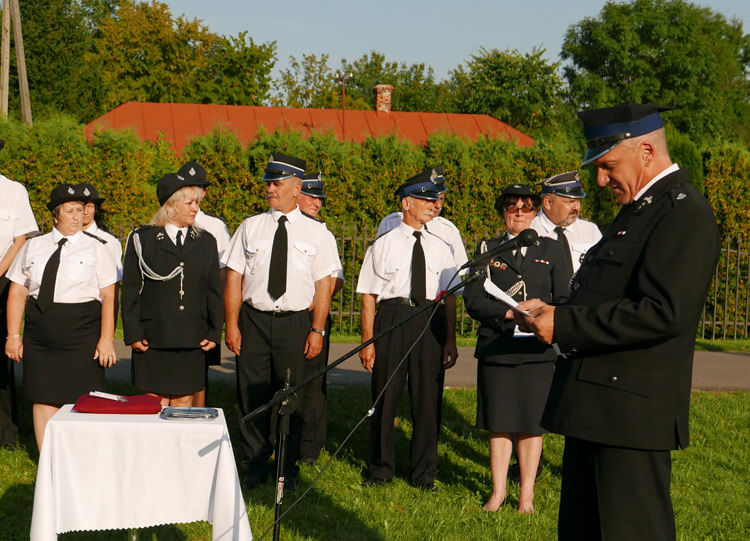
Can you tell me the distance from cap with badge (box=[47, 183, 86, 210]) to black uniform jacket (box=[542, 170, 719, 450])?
171 inches

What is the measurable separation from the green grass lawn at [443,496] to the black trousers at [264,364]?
1.06 feet

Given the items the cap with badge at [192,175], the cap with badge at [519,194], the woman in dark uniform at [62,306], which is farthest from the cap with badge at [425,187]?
the woman in dark uniform at [62,306]

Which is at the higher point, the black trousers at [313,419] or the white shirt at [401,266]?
the white shirt at [401,266]

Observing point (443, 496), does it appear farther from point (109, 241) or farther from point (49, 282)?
point (49, 282)

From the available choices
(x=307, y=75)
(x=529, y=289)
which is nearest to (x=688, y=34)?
(x=307, y=75)

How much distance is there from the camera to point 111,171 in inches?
542

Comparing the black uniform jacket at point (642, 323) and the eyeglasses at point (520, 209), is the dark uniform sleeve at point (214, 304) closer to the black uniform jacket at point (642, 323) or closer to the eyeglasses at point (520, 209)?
the eyeglasses at point (520, 209)

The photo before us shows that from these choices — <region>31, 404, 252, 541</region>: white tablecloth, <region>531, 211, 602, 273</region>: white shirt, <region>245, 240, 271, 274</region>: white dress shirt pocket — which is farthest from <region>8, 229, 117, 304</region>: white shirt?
<region>531, 211, 602, 273</region>: white shirt

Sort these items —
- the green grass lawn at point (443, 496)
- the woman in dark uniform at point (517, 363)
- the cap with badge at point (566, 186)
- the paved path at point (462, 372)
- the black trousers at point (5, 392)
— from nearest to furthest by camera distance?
the green grass lawn at point (443, 496) < the woman in dark uniform at point (517, 363) < the cap with badge at point (566, 186) < the black trousers at point (5, 392) < the paved path at point (462, 372)

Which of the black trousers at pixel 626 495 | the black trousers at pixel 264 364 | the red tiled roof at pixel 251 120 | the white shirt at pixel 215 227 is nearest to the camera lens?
the black trousers at pixel 626 495

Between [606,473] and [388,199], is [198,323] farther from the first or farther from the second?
[388,199]

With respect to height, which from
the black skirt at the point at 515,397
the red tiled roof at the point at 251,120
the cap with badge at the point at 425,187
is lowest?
the black skirt at the point at 515,397

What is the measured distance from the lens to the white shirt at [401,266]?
6422mm

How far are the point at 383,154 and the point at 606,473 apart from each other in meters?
11.8
